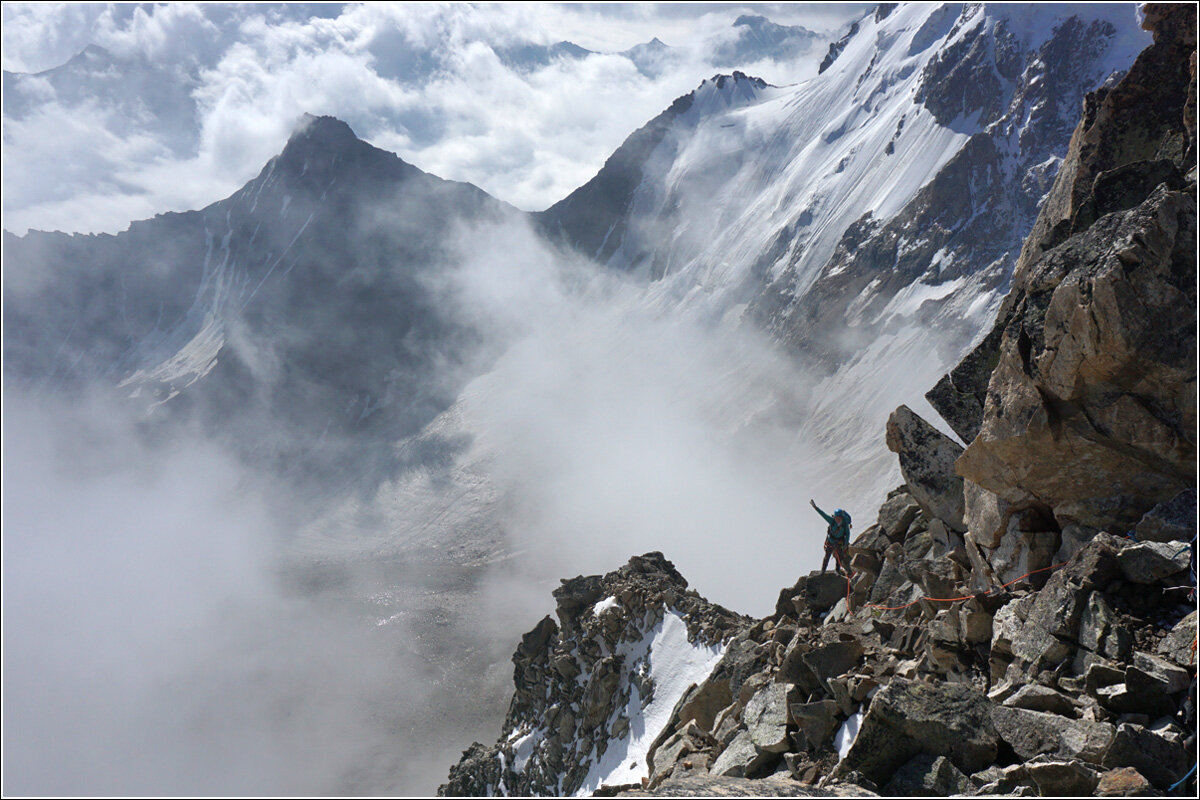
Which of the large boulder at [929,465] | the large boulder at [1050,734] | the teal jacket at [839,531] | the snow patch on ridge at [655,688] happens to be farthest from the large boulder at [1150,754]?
the snow patch on ridge at [655,688]

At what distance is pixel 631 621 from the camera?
120ft

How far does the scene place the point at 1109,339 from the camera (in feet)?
33.2

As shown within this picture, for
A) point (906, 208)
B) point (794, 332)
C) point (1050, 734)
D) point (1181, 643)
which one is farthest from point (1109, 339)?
point (906, 208)

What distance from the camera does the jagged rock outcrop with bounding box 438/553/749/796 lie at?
29344 mm

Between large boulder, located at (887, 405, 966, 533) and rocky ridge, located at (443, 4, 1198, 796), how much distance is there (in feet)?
0.46

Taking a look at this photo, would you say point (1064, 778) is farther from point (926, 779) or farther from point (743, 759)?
point (743, 759)

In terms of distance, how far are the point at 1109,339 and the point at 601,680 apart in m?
29.0

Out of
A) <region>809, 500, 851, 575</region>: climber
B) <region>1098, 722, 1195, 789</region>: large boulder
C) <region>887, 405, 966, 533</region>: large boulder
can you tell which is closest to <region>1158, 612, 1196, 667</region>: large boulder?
<region>1098, 722, 1195, 789</region>: large boulder

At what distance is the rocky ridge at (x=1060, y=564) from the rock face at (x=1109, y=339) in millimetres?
34

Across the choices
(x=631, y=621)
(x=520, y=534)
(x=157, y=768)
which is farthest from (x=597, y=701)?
(x=520, y=534)

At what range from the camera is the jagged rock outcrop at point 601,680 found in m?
29.3

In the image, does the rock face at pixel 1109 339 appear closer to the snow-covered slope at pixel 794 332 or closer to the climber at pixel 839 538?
the climber at pixel 839 538

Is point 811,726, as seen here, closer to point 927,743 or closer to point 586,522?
point 927,743

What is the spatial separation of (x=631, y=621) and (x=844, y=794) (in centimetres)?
2892
